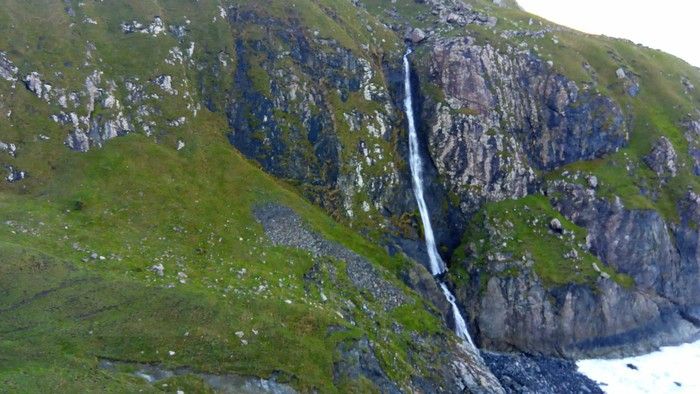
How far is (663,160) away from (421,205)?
36.9 metres

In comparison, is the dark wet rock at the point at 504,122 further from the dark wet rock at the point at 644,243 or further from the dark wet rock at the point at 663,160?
the dark wet rock at the point at 644,243

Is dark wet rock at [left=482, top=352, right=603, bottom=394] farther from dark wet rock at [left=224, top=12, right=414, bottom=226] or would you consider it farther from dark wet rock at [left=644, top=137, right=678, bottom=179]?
dark wet rock at [left=644, top=137, right=678, bottom=179]

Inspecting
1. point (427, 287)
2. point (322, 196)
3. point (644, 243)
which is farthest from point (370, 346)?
point (644, 243)

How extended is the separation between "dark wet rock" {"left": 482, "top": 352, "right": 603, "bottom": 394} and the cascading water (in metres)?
4.08

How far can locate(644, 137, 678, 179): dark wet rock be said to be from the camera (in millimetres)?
71438

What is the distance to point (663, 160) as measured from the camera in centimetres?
7175

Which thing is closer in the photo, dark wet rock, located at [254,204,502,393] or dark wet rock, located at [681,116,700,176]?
dark wet rock, located at [254,204,502,393]

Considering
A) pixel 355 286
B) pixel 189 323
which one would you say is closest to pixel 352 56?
pixel 355 286

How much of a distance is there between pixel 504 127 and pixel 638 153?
20.3 metres

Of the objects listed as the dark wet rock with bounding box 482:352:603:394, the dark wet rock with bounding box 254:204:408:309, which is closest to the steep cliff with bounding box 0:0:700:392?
the dark wet rock with bounding box 254:204:408:309

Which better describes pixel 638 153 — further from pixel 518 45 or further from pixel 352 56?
pixel 352 56

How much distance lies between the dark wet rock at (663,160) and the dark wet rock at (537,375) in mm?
33980

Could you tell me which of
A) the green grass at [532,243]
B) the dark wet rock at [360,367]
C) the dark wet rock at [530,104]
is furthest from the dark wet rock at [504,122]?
the dark wet rock at [360,367]

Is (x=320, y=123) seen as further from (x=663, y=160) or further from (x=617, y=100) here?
(x=663, y=160)
